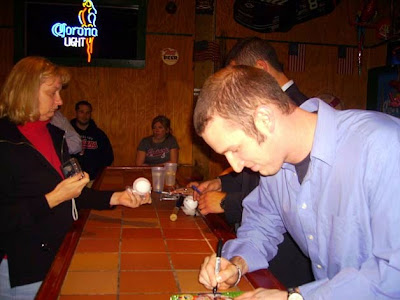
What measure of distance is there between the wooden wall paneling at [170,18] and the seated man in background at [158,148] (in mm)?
1938

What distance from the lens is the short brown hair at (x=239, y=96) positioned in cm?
130

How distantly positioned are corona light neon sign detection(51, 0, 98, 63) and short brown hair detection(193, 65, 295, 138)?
5.75m

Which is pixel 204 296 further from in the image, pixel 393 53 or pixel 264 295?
pixel 393 53

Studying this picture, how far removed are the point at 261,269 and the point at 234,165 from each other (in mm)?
503

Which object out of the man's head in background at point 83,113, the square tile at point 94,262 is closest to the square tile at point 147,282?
the square tile at point 94,262

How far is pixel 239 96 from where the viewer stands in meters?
1.29

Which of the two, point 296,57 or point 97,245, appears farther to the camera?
point 296,57

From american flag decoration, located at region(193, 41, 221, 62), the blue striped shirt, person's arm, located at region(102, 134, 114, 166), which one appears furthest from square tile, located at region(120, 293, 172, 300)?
american flag decoration, located at region(193, 41, 221, 62)

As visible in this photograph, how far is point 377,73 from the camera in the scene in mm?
7285

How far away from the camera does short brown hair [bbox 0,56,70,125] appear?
7.28 feet

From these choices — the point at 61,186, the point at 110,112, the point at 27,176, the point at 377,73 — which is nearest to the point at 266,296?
the point at 61,186

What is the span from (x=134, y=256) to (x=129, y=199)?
0.72 m

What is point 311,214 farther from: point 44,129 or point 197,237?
point 44,129

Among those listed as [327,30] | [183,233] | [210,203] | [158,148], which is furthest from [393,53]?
[183,233]
